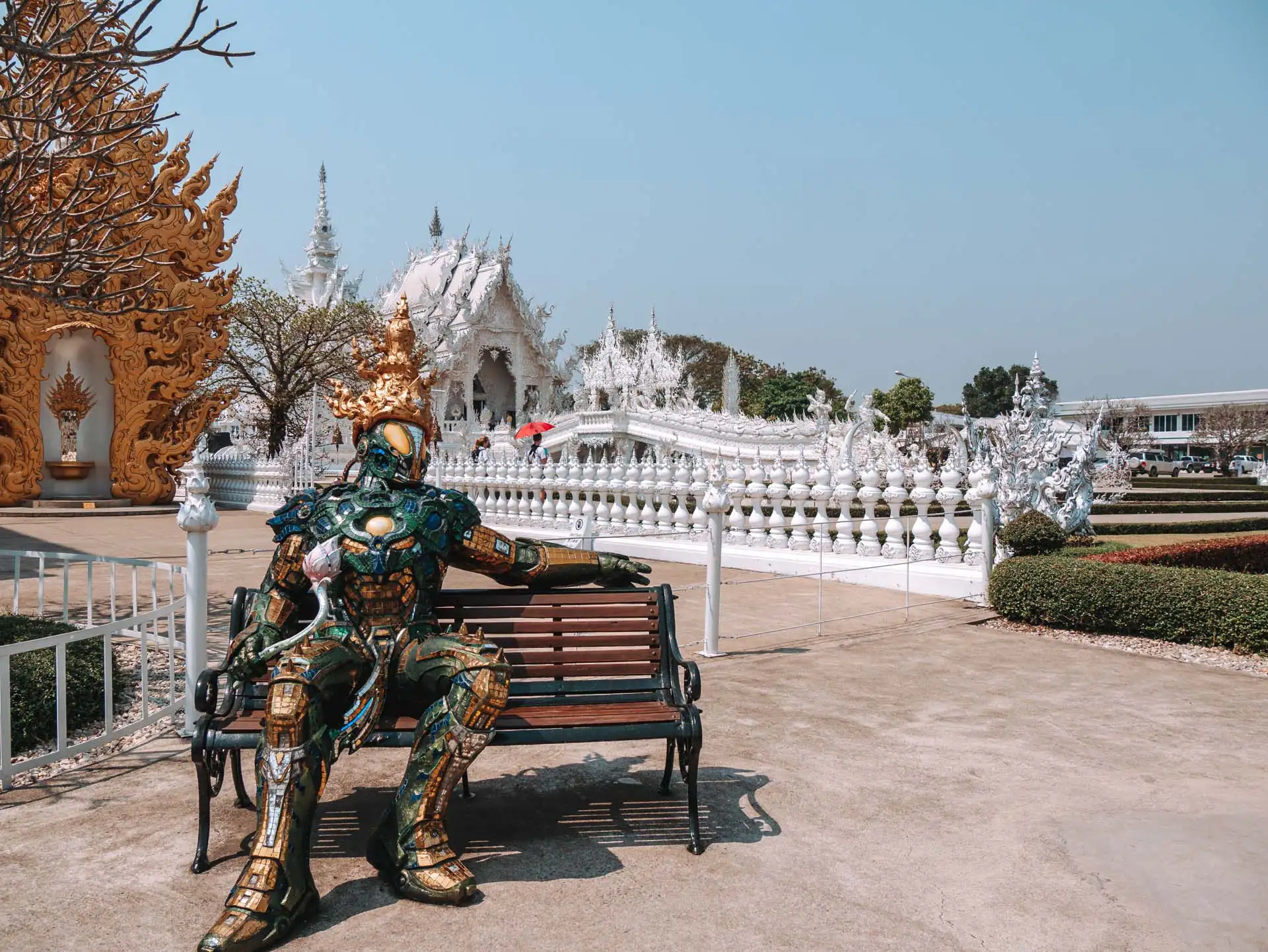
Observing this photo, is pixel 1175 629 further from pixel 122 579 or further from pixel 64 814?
pixel 122 579

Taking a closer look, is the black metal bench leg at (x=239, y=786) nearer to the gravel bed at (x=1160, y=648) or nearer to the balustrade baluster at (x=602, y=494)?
the gravel bed at (x=1160, y=648)

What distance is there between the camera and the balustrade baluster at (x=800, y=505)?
11.6 m

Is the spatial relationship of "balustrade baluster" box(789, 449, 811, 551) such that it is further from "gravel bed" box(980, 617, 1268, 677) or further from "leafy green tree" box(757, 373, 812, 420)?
"leafy green tree" box(757, 373, 812, 420)

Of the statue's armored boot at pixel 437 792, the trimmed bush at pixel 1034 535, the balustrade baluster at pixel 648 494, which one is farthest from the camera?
the balustrade baluster at pixel 648 494

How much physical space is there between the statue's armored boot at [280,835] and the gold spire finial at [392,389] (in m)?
1.36

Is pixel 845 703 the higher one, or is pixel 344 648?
pixel 344 648

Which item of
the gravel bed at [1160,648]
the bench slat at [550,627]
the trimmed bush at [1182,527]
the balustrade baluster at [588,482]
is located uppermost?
the balustrade baluster at [588,482]

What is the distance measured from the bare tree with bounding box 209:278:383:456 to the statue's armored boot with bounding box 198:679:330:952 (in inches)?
1001

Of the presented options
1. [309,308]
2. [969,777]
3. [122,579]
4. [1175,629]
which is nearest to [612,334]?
[309,308]

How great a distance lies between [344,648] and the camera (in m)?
3.39

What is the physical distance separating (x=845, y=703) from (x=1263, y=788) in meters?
2.17

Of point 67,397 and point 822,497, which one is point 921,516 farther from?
point 67,397

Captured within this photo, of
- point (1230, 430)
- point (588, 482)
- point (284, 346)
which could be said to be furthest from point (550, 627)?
point (1230, 430)

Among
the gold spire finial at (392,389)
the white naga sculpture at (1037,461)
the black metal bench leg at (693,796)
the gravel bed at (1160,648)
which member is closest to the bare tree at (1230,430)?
the white naga sculpture at (1037,461)
